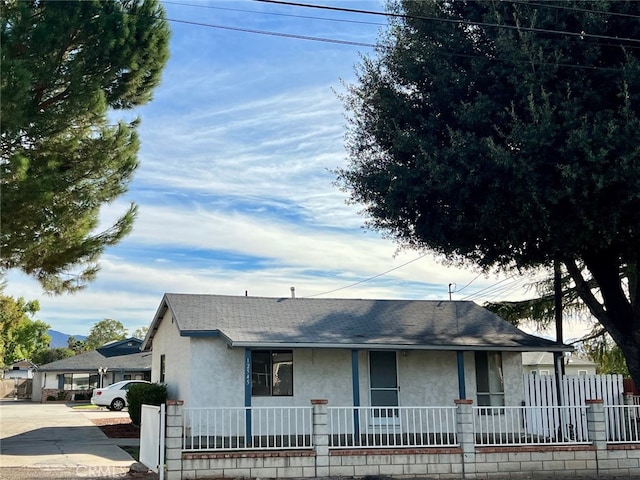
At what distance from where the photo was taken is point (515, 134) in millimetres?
15359

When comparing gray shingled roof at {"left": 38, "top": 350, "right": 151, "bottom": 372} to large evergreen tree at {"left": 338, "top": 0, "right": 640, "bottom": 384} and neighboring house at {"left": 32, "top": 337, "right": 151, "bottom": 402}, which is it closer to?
neighboring house at {"left": 32, "top": 337, "right": 151, "bottom": 402}

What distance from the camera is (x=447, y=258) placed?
767 inches

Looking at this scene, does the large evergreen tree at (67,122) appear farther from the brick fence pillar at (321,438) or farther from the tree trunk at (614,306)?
the tree trunk at (614,306)

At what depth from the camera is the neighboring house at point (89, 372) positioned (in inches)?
1870

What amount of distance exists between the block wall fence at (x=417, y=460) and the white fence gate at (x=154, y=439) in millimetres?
143

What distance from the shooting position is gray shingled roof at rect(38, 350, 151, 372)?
4662cm

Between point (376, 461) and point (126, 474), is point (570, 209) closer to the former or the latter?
point (376, 461)

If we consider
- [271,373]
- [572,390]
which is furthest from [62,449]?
[572,390]

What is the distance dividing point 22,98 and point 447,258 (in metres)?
11.4

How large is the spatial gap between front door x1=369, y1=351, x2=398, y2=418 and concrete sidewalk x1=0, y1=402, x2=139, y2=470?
676cm

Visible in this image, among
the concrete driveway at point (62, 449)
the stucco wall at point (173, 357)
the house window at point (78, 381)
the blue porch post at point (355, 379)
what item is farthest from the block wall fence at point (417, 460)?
the house window at point (78, 381)

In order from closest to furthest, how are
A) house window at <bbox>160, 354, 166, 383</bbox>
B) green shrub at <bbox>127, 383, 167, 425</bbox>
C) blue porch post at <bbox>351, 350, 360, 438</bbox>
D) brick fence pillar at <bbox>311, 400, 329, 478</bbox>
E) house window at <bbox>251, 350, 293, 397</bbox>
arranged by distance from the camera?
brick fence pillar at <bbox>311, 400, 329, 478</bbox>
blue porch post at <bbox>351, 350, 360, 438</bbox>
house window at <bbox>251, 350, 293, 397</bbox>
green shrub at <bbox>127, 383, 167, 425</bbox>
house window at <bbox>160, 354, 166, 383</bbox>

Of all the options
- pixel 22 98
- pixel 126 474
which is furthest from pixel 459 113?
pixel 126 474

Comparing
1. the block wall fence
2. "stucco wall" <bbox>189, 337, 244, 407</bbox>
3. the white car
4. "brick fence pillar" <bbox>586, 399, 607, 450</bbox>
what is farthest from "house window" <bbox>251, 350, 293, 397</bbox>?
the white car
